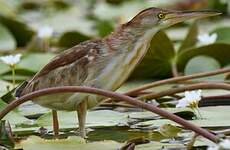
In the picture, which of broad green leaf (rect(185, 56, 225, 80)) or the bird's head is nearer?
the bird's head

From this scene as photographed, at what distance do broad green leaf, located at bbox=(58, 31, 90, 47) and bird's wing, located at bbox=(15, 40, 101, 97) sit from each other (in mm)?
1926

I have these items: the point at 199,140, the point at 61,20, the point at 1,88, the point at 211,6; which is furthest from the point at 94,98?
the point at 61,20

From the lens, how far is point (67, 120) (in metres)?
3.13

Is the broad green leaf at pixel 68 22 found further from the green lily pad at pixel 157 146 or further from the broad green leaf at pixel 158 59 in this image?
the green lily pad at pixel 157 146

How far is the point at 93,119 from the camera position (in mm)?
3145

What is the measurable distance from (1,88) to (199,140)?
115cm

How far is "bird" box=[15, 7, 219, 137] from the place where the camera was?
8.71ft

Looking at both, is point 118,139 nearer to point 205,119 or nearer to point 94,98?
point 94,98

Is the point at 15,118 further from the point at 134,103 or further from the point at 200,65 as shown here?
the point at 200,65

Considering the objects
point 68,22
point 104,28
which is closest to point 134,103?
point 104,28

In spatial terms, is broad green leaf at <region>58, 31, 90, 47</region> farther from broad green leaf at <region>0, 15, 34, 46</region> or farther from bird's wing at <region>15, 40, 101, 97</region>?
bird's wing at <region>15, 40, 101, 97</region>

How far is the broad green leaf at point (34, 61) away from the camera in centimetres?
418

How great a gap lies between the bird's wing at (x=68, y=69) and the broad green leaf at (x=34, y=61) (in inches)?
52.4

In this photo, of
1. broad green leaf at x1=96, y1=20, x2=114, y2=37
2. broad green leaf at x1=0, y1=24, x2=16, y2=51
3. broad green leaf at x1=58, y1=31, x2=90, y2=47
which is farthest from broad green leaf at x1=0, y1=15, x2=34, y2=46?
broad green leaf at x1=96, y1=20, x2=114, y2=37
